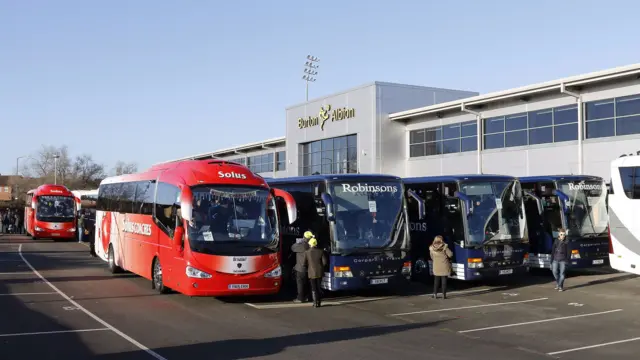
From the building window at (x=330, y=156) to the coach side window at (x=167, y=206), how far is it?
2404 cm

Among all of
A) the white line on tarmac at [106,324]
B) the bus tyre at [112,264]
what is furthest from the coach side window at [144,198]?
the bus tyre at [112,264]

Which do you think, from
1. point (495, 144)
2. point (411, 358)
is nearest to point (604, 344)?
point (411, 358)

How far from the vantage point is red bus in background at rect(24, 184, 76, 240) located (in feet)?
125

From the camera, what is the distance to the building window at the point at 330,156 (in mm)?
40453

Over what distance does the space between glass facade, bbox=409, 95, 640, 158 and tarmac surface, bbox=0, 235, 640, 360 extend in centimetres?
1036

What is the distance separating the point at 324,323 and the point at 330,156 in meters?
30.8

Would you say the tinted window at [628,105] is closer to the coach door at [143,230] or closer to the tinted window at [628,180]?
the tinted window at [628,180]

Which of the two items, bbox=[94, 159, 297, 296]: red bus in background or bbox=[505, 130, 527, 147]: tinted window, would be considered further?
bbox=[505, 130, 527, 147]: tinted window

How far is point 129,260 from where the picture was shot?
1892 cm

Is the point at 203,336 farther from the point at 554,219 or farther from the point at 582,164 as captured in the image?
the point at 582,164

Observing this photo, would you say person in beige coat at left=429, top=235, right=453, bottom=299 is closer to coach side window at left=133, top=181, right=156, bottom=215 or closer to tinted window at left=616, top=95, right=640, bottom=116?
coach side window at left=133, top=181, right=156, bottom=215

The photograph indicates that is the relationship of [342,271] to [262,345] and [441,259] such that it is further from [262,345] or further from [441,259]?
[262,345]

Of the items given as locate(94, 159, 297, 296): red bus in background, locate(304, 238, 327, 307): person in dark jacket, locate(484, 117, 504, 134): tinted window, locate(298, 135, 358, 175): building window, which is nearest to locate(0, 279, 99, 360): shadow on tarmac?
locate(94, 159, 297, 296): red bus in background

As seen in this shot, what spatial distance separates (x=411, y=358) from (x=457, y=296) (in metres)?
7.53
